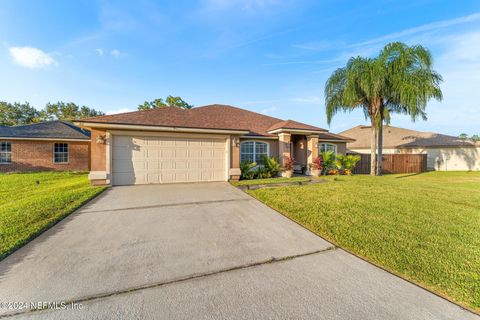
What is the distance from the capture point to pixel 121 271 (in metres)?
2.74

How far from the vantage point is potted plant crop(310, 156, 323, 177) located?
12.0 m

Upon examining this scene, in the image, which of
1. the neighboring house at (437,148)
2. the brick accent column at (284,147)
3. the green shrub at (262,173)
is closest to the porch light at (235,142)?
the green shrub at (262,173)

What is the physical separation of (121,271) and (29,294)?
3.06 ft

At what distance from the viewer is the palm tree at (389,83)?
1190 centimetres

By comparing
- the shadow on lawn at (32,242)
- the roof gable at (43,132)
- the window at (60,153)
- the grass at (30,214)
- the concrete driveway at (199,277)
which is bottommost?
the concrete driveway at (199,277)

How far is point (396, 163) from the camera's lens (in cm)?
1697

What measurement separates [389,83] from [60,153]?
23811 millimetres

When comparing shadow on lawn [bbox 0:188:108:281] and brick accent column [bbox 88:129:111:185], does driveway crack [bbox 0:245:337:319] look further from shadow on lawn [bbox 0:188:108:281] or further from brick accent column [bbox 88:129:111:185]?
brick accent column [bbox 88:129:111:185]

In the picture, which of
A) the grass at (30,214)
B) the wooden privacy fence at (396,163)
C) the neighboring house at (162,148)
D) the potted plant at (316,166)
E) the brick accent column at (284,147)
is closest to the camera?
the grass at (30,214)

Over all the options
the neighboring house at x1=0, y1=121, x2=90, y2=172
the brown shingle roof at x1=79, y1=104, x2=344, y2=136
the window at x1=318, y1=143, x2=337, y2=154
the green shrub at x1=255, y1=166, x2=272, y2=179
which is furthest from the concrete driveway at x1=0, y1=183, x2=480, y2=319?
the neighboring house at x1=0, y1=121, x2=90, y2=172

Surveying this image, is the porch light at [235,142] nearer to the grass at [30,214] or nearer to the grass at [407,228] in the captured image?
the grass at [407,228]

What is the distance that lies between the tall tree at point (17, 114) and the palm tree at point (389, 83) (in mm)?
46379

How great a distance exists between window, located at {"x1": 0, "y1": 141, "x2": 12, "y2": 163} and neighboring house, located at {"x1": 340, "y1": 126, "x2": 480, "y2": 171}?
29102mm

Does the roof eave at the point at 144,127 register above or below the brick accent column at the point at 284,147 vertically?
above
